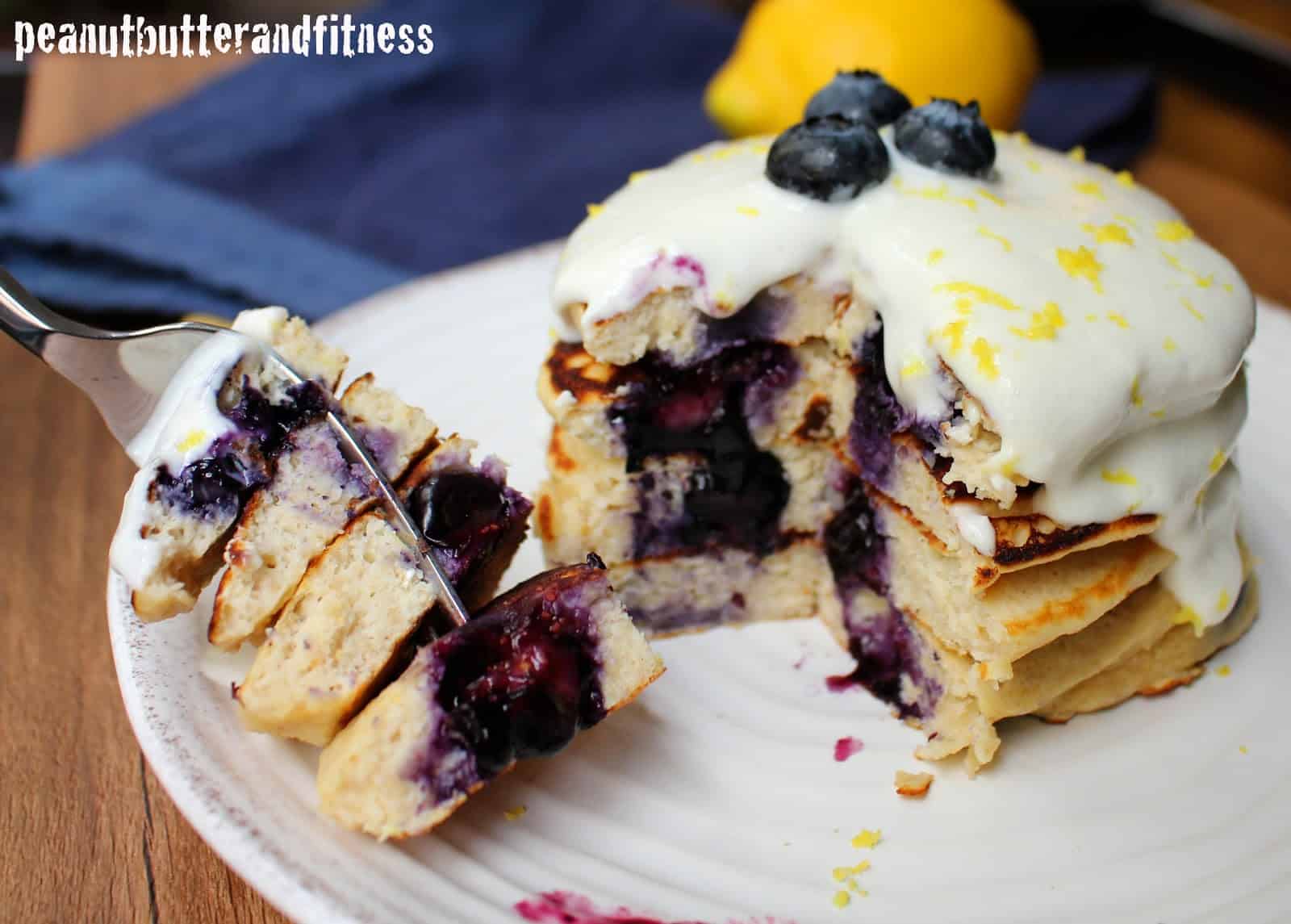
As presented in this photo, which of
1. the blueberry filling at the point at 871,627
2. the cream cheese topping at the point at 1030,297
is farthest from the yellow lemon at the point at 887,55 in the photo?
→ the blueberry filling at the point at 871,627

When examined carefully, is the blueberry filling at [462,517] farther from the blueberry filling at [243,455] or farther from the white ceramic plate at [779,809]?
the white ceramic plate at [779,809]

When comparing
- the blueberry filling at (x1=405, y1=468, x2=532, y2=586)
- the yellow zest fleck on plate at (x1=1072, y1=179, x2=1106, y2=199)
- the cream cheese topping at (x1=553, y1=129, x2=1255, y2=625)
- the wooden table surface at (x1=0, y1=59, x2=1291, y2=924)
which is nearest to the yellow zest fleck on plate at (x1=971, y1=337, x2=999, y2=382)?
the cream cheese topping at (x1=553, y1=129, x2=1255, y2=625)

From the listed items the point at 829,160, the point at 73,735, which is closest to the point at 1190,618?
the point at 829,160

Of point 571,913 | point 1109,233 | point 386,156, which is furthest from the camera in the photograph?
point 386,156

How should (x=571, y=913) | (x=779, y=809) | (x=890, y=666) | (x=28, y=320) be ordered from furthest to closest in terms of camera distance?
(x=890, y=666) → (x=779, y=809) → (x=28, y=320) → (x=571, y=913)

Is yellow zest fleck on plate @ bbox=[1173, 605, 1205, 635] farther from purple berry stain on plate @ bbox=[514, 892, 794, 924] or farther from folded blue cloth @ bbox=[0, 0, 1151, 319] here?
→ folded blue cloth @ bbox=[0, 0, 1151, 319]

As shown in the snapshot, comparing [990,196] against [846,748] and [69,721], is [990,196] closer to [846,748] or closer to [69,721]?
[846,748]
